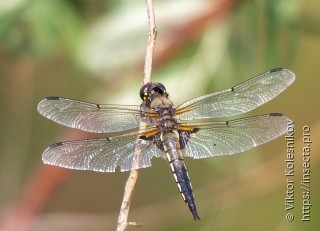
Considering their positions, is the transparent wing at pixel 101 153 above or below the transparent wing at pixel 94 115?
below

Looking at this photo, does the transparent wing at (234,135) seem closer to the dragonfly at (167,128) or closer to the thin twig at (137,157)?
the dragonfly at (167,128)

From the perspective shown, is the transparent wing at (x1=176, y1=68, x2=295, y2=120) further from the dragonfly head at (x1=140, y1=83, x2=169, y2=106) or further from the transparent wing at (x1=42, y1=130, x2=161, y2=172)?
the transparent wing at (x1=42, y1=130, x2=161, y2=172)

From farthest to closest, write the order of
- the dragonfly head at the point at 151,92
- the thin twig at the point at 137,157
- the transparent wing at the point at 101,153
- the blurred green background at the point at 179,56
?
1. the blurred green background at the point at 179,56
2. the dragonfly head at the point at 151,92
3. the transparent wing at the point at 101,153
4. the thin twig at the point at 137,157

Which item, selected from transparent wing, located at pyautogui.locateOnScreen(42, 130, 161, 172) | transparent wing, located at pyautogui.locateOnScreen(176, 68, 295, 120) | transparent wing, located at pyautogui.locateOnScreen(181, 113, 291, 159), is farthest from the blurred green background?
transparent wing, located at pyautogui.locateOnScreen(42, 130, 161, 172)

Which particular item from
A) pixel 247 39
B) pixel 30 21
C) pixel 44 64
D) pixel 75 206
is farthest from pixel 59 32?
pixel 75 206

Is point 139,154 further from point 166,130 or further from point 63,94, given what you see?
point 63,94

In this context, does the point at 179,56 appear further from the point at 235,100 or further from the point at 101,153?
the point at 101,153

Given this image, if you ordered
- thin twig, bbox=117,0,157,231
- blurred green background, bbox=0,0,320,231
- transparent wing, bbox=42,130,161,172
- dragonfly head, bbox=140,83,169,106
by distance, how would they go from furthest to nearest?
blurred green background, bbox=0,0,320,231 → dragonfly head, bbox=140,83,169,106 → transparent wing, bbox=42,130,161,172 → thin twig, bbox=117,0,157,231

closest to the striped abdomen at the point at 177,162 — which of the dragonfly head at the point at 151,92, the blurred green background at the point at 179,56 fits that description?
the dragonfly head at the point at 151,92
